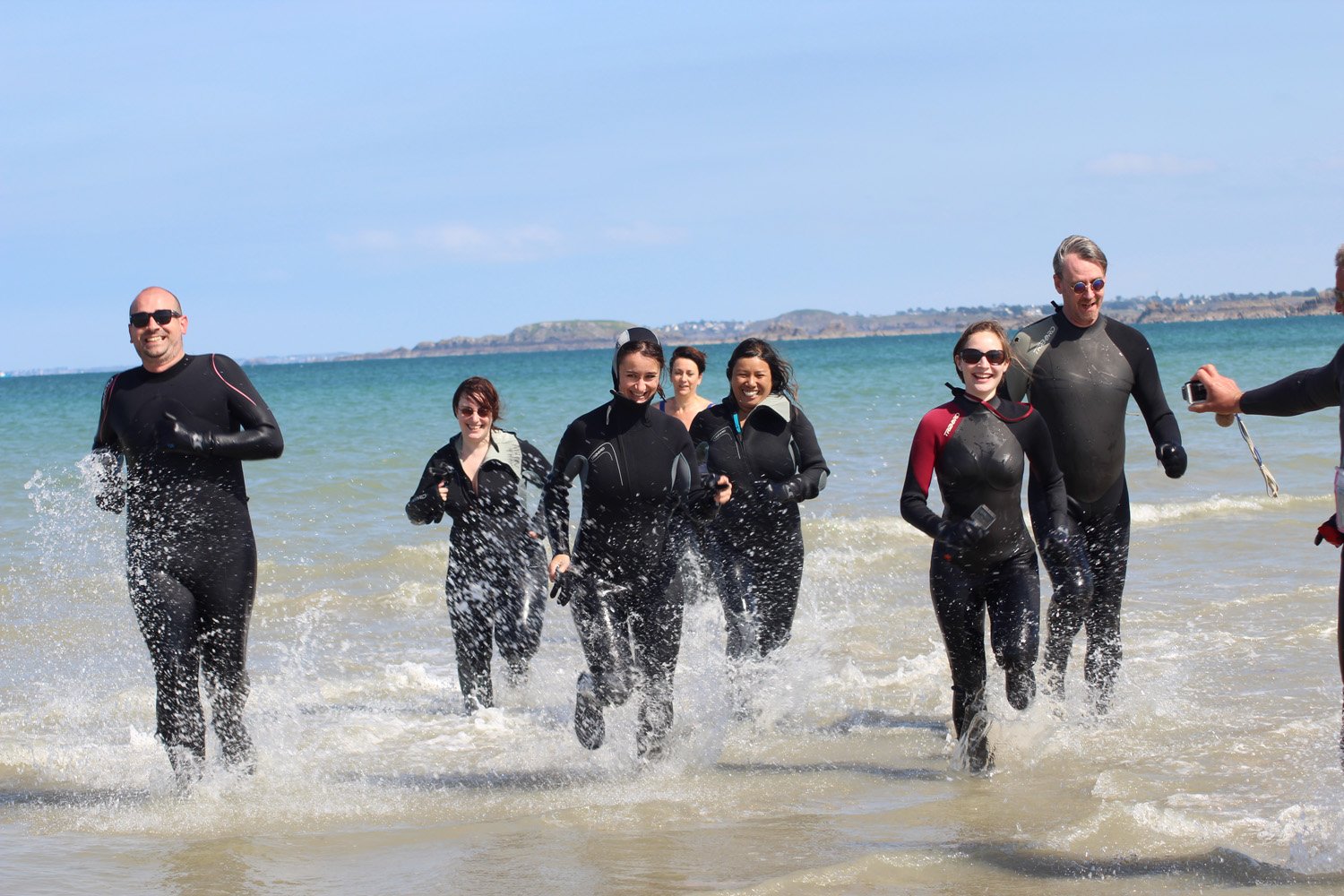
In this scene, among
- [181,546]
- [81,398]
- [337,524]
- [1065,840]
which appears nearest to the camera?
[1065,840]

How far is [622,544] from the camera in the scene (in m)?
5.62

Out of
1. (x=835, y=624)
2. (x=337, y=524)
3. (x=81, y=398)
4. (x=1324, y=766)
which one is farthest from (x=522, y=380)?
(x=1324, y=766)

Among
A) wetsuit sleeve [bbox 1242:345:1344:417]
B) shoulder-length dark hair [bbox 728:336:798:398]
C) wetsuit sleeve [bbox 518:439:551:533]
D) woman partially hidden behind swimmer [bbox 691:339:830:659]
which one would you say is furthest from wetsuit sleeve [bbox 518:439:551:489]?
wetsuit sleeve [bbox 1242:345:1344:417]

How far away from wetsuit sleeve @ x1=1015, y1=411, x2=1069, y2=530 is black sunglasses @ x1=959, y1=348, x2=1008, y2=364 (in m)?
0.27

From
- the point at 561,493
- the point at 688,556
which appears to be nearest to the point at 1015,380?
the point at 561,493

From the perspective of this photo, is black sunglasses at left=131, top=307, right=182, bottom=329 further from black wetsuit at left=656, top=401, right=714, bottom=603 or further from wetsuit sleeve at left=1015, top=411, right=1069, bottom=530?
wetsuit sleeve at left=1015, top=411, right=1069, bottom=530

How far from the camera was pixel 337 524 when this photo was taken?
1441 centimetres

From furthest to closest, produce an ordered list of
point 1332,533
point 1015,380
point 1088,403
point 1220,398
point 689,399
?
point 689,399 → point 1088,403 → point 1015,380 → point 1220,398 → point 1332,533

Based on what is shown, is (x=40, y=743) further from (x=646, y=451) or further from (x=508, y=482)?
(x=646, y=451)

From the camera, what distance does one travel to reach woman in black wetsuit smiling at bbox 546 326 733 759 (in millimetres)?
5621

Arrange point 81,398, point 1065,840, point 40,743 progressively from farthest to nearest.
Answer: point 81,398 → point 40,743 → point 1065,840

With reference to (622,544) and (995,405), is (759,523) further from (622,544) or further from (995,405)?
(995,405)

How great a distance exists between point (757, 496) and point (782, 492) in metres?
0.18

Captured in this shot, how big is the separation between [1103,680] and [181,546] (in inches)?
164
